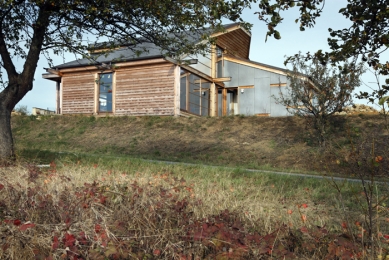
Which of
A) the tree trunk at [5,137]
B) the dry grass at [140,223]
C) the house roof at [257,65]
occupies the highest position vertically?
the house roof at [257,65]

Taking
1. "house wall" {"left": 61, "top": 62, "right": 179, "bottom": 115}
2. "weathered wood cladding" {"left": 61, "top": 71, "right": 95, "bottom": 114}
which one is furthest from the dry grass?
"weathered wood cladding" {"left": 61, "top": 71, "right": 95, "bottom": 114}

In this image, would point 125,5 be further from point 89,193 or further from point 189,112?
point 189,112

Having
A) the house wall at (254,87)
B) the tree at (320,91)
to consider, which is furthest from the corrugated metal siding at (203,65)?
the tree at (320,91)

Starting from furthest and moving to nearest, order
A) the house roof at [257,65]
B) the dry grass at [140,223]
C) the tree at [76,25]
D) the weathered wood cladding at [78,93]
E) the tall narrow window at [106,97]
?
the weathered wood cladding at [78,93], the tall narrow window at [106,97], the house roof at [257,65], the tree at [76,25], the dry grass at [140,223]

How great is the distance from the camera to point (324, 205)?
626 centimetres

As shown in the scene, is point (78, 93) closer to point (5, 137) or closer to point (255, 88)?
point (255, 88)

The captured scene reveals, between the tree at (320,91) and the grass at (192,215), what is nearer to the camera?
the grass at (192,215)

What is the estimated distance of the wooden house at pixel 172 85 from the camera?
2194 centimetres

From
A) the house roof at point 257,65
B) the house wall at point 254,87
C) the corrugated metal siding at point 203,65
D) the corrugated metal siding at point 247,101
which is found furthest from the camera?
the corrugated metal siding at point 203,65

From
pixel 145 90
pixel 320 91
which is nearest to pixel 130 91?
pixel 145 90

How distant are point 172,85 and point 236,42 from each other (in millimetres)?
7208

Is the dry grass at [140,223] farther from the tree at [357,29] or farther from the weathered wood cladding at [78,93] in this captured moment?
the weathered wood cladding at [78,93]

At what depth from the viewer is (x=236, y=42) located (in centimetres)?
2680

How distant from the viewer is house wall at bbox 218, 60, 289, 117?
23453 millimetres
